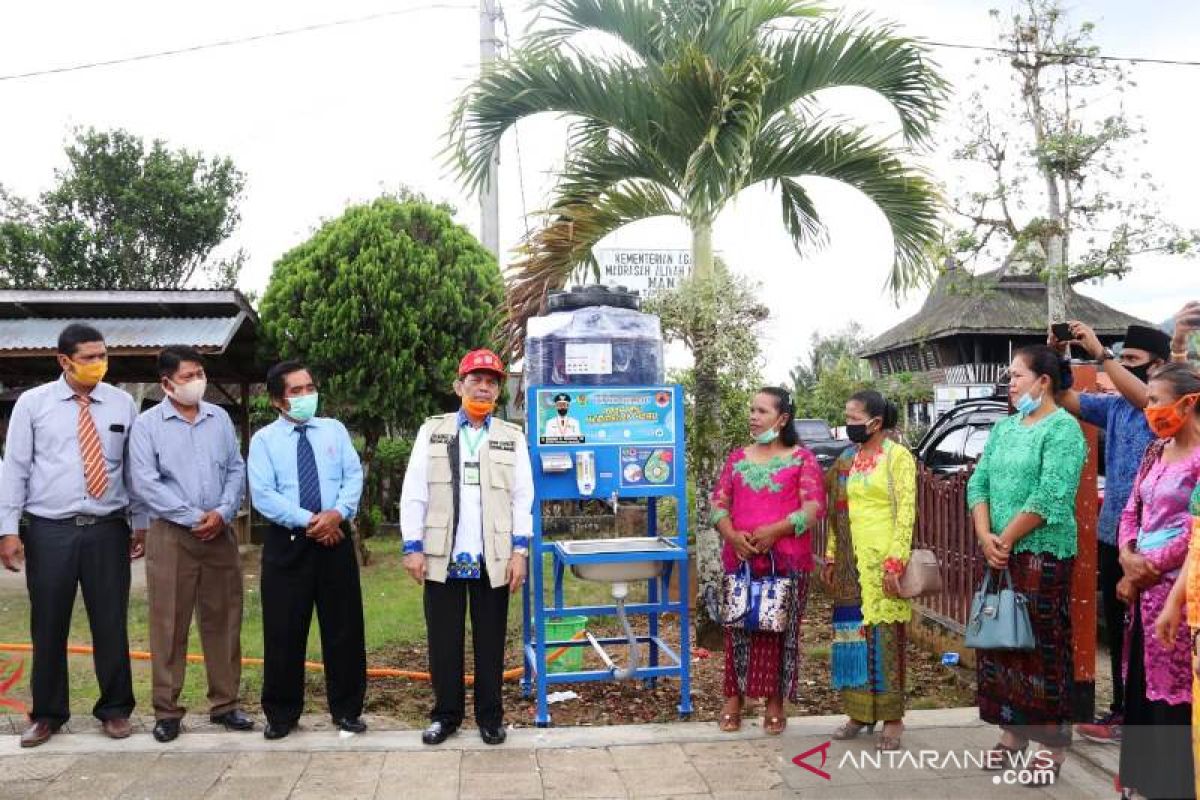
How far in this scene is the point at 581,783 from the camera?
13.1 feet

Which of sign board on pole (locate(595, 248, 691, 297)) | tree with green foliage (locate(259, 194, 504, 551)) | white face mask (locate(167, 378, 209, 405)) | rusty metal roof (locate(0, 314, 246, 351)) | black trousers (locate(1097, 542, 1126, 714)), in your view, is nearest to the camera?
black trousers (locate(1097, 542, 1126, 714))

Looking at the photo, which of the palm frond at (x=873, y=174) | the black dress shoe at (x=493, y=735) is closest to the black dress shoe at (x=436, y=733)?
the black dress shoe at (x=493, y=735)

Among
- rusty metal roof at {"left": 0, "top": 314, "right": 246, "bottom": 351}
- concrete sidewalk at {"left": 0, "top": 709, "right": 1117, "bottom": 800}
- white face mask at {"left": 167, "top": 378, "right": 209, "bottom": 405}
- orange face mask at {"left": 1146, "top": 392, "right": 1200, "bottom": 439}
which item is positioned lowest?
concrete sidewalk at {"left": 0, "top": 709, "right": 1117, "bottom": 800}

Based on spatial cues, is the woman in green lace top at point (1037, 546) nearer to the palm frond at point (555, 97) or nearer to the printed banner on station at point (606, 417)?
the printed banner on station at point (606, 417)

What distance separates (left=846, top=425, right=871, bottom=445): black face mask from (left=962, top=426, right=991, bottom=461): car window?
164 inches

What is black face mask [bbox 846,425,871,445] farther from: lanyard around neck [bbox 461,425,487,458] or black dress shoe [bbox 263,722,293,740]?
black dress shoe [bbox 263,722,293,740]

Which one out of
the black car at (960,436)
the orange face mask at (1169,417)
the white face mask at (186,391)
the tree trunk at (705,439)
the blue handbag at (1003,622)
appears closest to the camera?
the orange face mask at (1169,417)

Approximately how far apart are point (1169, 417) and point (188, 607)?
14.1 ft

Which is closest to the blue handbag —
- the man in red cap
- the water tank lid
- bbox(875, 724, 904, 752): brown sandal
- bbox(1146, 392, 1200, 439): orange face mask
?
bbox(875, 724, 904, 752): brown sandal

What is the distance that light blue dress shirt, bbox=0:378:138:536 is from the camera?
4.45 m

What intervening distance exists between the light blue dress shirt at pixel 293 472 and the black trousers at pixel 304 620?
15 centimetres

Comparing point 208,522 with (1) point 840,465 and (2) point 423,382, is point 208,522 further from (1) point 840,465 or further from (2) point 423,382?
(2) point 423,382

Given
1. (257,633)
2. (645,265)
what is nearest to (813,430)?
(645,265)

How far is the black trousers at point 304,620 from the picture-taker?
455cm
